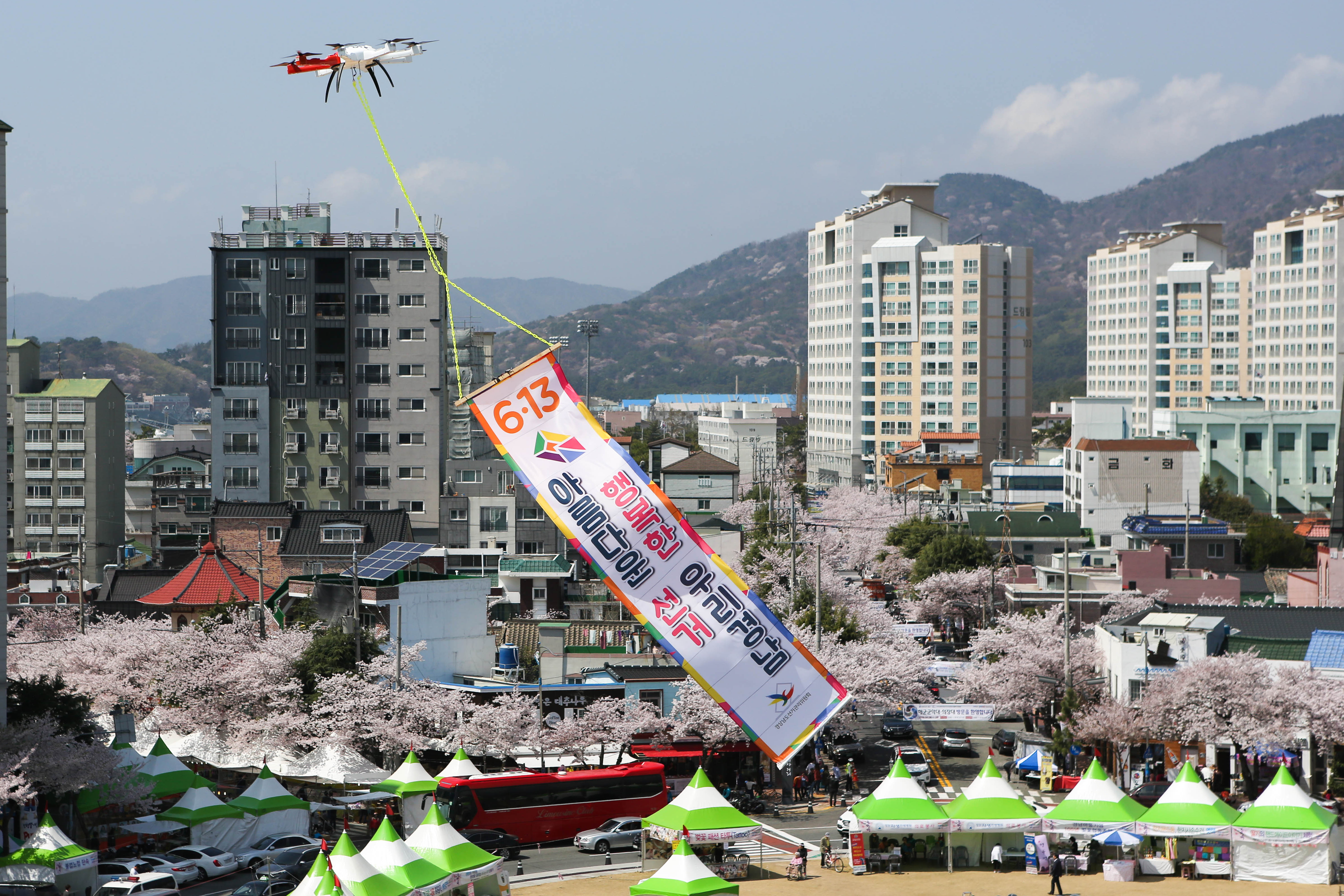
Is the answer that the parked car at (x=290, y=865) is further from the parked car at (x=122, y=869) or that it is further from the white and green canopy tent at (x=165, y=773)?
the white and green canopy tent at (x=165, y=773)

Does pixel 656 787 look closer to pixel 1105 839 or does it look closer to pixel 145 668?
pixel 1105 839

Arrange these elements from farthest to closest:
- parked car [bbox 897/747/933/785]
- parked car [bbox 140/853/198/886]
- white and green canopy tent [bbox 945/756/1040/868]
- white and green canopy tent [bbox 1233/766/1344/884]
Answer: parked car [bbox 897/747/933/785] → white and green canopy tent [bbox 945/756/1040/868] → parked car [bbox 140/853/198/886] → white and green canopy tent [bbox 1233/766/1344/884]

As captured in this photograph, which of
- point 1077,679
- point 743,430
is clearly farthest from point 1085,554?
point 743,430

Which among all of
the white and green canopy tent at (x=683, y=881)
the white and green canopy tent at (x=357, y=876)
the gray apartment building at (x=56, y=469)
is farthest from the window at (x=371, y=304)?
the white and green canopy tent at (x=683, y=881)

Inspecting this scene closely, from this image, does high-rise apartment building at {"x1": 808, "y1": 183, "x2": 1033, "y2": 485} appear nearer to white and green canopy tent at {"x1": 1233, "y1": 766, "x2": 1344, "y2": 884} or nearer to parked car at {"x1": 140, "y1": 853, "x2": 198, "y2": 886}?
white and green canopy tent at {"x1": 1233, "y1": 766, "x2": 1344, "y2": 884}

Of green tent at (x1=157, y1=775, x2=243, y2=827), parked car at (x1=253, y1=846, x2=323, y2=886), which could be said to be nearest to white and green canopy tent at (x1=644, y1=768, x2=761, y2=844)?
parked car at (x1=253, y1=846, x2=323, y2=886)

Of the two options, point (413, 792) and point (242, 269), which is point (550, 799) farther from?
point (242, 269)

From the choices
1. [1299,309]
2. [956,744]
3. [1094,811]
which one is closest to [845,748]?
[956,744]

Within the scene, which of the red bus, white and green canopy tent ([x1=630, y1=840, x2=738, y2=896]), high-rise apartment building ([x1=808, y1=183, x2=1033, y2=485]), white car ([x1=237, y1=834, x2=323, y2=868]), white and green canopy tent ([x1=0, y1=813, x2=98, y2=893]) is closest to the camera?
white and green canopy tent ([x1=630, y1=840, x2=738, y2=896])
